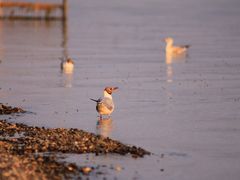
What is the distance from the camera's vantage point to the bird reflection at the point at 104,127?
16.6 m

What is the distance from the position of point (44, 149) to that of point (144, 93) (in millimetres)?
9668

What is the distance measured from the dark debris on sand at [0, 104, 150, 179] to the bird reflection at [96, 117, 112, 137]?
773mm

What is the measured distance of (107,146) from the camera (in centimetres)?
1444

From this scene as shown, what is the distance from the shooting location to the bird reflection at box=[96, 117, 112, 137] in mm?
16642

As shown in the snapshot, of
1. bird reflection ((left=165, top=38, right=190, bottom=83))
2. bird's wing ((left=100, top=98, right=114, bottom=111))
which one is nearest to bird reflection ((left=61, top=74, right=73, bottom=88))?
bird reflection ((left=165, top=38, right=190, bottom=83))

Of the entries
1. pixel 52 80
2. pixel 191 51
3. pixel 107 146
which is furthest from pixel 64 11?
pixel 107 146

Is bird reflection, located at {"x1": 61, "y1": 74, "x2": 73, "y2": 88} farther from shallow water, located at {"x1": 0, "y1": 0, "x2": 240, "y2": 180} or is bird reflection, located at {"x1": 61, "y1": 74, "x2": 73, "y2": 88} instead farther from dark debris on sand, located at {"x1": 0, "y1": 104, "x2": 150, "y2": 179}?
dark debris on sand, located at {"x1": 0, "y1": 104, "x2": 150, "y2": 179}

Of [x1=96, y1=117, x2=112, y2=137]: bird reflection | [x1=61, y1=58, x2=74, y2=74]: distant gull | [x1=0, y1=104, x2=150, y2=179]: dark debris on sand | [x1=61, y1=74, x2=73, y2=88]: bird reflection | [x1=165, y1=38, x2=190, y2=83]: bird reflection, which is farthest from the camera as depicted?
[x1=165, y1=38, x2=190, y2=83]: bird reflection

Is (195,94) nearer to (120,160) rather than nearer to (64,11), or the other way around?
(120,160)

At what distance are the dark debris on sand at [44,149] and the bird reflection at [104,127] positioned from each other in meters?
0.77

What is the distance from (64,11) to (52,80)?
34093mm

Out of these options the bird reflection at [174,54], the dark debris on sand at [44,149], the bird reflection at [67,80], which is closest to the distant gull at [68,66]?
the bird reflection at [67,80]

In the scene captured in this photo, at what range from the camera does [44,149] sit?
14.0 metres

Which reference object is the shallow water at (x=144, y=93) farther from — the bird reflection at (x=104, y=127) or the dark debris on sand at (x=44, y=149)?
the dark debris on sand at (x=44, y=149)
